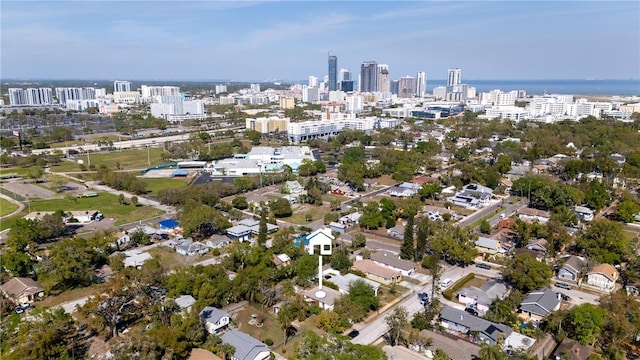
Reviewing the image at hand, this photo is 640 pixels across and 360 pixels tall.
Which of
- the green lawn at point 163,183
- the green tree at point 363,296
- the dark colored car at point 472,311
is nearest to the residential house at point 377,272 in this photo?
the green tree at point 363,296

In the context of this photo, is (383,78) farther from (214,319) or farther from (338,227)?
(214,319)

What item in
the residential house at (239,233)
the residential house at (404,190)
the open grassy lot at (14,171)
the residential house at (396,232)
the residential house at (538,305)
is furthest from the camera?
the open grassy lot at (14,171)

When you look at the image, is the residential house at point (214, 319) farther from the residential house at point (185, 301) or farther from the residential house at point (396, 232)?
the residential house at point (396, 232)

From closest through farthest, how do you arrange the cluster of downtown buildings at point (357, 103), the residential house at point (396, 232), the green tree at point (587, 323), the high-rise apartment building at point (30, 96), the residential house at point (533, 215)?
1. the green tree at point (587, 323)
2. the residential house at point (396, 232)
3. the residential house at point (533, 215)
4. the cluster of downtown buildings at point (357, 103)
5. the high-rise apartment building at point (30, 96)

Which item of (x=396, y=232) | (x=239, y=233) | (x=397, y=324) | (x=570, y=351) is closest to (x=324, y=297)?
(x=397, y=324)

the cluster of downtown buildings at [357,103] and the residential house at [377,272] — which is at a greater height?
the cluster of downtown buildings at [357,103]

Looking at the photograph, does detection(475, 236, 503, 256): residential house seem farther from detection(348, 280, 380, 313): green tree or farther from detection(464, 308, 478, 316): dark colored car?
detection(348, 280, 380, 313): green tree
